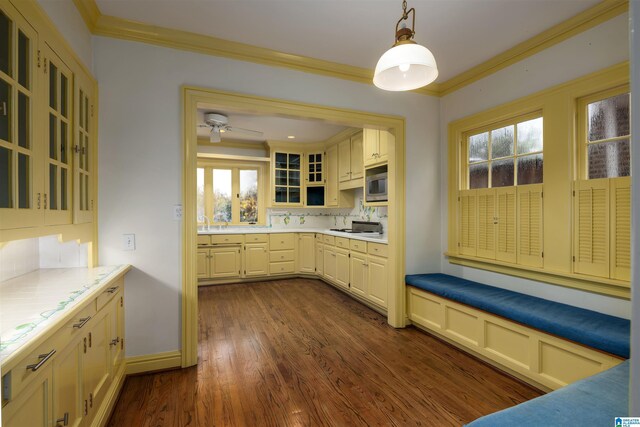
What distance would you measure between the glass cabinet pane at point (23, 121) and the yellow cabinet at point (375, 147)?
3.09 meters

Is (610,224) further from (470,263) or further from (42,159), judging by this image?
(42,159)

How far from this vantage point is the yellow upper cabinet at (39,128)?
4.00 ft

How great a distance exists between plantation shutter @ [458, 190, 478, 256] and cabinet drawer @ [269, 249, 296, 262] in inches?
118

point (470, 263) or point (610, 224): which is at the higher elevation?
point (610, 224)

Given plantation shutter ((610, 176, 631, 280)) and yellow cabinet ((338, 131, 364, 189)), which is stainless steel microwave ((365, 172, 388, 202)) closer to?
yellow cabinet ((338, 131, 364, 189))

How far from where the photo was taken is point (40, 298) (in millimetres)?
1434

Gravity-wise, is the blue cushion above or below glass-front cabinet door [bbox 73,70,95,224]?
below

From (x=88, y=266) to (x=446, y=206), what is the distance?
3348 mm

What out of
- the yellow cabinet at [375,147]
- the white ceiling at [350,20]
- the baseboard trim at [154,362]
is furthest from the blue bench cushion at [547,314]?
the baseboard trim at [154,362]


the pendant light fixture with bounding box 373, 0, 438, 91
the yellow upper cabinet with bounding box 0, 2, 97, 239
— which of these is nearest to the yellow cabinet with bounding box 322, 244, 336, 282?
the pendant light fixture with bounding box 373, 0, 438, 91

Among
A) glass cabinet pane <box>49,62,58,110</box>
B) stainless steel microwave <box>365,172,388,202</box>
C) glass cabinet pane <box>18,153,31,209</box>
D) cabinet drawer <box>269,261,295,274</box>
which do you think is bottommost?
cabinet drawer <box>269,261,295,274</box>

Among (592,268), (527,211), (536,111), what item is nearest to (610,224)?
(592,268)

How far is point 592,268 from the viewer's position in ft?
7.20

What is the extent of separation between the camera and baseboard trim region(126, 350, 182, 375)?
230cm
